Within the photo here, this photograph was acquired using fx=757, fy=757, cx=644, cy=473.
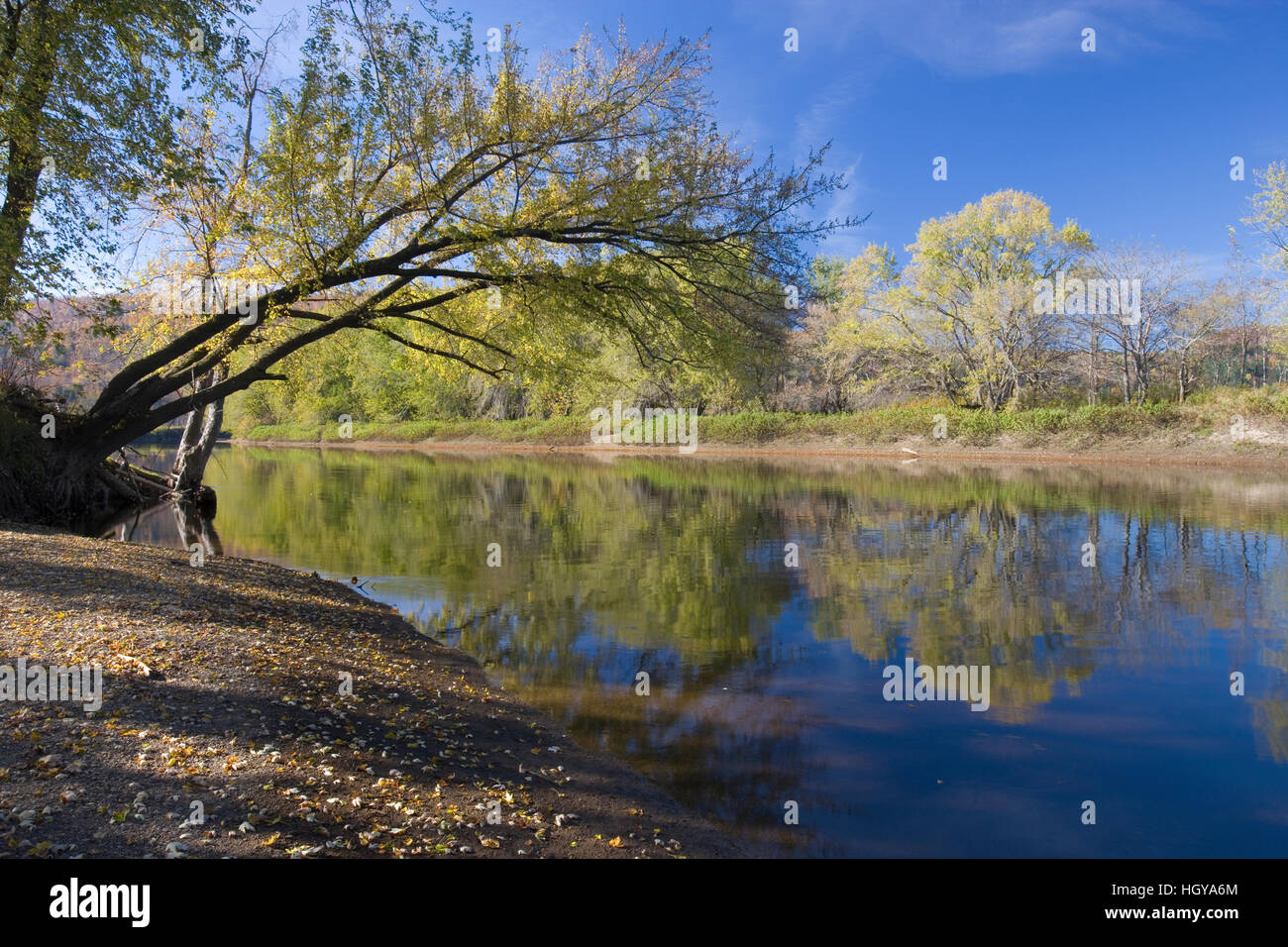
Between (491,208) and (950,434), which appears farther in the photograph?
(950,434)

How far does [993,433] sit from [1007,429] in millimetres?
868

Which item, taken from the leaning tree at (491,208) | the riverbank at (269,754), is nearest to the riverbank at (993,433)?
the leaning tree at (491,208)

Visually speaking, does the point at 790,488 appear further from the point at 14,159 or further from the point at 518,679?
the point at 14,159

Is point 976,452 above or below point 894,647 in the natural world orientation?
above

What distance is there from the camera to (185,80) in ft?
43.3

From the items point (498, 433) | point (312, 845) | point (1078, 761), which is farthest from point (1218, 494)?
point (498, 433)

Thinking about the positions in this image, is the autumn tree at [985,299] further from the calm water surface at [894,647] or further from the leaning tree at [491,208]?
the leaning tree at [491,208]

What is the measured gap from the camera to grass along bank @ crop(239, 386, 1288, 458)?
1414 inches

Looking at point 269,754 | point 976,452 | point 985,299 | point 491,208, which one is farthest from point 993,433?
point 269,754

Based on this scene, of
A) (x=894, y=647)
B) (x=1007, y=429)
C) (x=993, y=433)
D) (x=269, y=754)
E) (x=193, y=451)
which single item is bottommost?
(x=894, y=647)

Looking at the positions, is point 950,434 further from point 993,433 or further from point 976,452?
point 993,433

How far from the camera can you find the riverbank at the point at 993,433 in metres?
36.0

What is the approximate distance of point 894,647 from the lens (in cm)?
967

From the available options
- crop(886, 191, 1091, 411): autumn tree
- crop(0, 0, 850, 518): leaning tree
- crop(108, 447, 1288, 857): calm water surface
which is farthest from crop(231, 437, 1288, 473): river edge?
crop(0, 0, 850, 518): leaning tree
